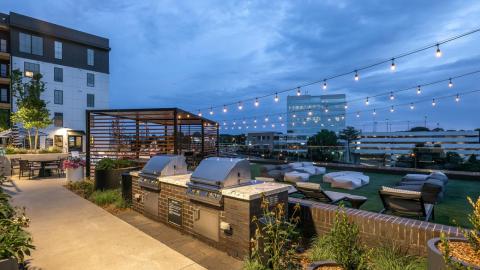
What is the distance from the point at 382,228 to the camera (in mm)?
3295

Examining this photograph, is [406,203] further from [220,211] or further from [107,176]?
[107,176]

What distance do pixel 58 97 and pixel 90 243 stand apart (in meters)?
28.4

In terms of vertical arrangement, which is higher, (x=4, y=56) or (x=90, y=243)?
(x=4, y=56)

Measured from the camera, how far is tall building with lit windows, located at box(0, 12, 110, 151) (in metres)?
23.9

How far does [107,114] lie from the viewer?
377 inches

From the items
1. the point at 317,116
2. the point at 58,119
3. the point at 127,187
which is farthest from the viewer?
the point at 317,116

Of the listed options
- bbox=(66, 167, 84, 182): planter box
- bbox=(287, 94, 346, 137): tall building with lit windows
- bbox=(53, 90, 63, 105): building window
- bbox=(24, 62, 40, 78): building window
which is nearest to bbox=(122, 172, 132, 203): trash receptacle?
bbox=(66, 167, 84, 182): planter box

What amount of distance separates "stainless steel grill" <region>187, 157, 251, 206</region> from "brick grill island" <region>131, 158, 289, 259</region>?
3 cm

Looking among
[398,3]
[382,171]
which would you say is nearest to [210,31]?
[398,3]

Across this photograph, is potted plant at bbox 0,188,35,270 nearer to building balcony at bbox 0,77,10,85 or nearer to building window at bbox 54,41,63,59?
building balcony at bbox 0,77,10,85

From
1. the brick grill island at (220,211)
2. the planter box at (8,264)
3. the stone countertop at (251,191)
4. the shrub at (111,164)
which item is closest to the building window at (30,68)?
the shrub at (111,164)

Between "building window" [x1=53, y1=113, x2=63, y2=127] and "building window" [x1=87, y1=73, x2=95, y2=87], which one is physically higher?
"building window" [x1=87, y1=73, x2=95, y2=87]

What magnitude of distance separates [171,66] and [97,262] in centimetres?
11446

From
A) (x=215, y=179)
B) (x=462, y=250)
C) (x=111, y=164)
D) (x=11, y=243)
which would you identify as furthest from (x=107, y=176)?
(x=462, y=250)
